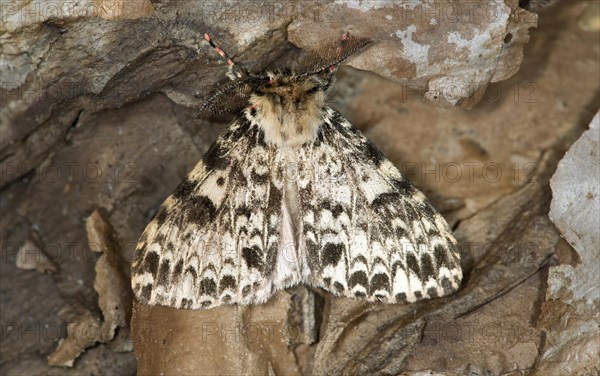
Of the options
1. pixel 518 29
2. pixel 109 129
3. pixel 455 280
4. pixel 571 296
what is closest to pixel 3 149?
pixel 109 129

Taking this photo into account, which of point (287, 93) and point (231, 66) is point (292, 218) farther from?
point (231, 66)

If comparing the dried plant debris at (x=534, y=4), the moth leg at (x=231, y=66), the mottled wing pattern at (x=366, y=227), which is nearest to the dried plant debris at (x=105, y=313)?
the mottled wing pattern at (x=366, y=227)

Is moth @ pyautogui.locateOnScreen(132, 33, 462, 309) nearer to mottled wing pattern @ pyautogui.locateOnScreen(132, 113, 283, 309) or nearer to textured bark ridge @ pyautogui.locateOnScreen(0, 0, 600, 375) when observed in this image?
mottled wing pattern @ pyautogui.locateOnScreen(132, 113, 283, 309)

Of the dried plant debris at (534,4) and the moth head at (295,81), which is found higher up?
the dried plant debris at (534,4)

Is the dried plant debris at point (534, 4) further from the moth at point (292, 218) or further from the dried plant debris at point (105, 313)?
the dried plant debris at point (105, 313)

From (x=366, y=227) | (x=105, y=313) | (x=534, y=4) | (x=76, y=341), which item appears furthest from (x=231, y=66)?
(x=76, y=341)

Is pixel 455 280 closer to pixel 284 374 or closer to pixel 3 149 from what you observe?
pixel 284 374

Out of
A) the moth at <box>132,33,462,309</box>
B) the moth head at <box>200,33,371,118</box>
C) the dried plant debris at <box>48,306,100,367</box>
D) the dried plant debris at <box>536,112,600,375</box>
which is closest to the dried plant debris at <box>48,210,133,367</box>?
the dried plant debris at <box>48,306,100,367</box>
